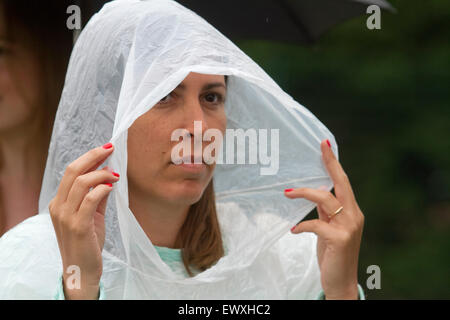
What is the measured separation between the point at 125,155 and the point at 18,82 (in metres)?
0.72

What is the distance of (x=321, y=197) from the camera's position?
3.86ft

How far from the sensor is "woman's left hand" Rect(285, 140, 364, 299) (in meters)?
1.16

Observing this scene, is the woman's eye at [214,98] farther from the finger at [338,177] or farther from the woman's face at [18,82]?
the woman's face at [18,82]

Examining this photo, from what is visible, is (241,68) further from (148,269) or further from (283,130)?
(148,269)

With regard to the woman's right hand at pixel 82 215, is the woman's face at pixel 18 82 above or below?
above

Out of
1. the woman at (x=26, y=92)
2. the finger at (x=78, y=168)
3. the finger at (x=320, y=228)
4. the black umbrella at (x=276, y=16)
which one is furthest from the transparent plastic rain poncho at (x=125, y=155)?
the black umbrella at (x=276, y=16)

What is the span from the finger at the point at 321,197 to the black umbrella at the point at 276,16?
89 cm

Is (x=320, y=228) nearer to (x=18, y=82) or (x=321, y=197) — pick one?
(x=321, y=197)

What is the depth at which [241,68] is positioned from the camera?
1157 millimetres

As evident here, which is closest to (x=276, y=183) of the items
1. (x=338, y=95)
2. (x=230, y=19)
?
(x=230, y=19)

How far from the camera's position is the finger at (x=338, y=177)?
1170 mm

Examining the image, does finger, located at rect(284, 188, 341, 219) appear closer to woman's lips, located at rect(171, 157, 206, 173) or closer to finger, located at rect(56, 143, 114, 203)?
woman's lips, located at rect(171, 157, 206, 173)

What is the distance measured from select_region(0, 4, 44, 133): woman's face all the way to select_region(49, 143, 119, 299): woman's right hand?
72cm

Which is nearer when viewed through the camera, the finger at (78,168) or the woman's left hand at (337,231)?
the finger at (78,168)
